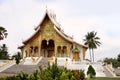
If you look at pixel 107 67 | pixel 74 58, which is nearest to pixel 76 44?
pixel 74 58

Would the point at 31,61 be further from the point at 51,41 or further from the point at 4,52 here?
the point at 4,52

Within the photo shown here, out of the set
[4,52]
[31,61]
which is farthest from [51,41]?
[4,52]

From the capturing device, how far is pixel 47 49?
1957 inches

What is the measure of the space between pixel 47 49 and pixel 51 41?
1.48m

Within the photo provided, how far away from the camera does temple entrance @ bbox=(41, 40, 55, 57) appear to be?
49.3m

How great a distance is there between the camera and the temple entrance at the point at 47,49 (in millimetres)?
49281

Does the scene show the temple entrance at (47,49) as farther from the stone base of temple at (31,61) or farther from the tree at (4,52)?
the tree at (4,52)

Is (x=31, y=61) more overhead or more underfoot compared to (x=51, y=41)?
more underfoot

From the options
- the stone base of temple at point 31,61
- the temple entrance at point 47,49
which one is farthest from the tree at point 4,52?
the stone base of temple at point 31,61

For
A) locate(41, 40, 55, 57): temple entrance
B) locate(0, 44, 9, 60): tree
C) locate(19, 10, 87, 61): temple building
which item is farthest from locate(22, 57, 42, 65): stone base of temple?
locate(0, 44, 9, 60): tree

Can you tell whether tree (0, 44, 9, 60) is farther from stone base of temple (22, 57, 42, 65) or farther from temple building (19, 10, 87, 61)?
stone base of temple (22, 57, 42, 65)

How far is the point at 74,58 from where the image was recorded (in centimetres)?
4678

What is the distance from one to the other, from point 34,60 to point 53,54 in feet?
22.5

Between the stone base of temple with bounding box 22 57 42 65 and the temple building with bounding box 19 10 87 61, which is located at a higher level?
the temple building with bounding box 19 10 87 61
